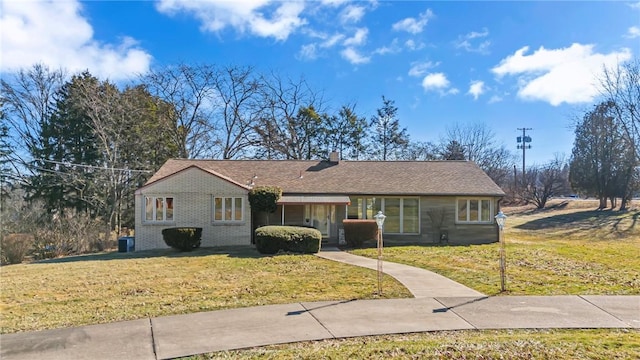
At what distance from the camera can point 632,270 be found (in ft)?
39.2

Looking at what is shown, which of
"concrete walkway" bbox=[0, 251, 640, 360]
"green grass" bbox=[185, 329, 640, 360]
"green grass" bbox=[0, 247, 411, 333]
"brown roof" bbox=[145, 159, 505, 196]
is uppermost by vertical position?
"brown roof" bbox=[145, 159, 505, 196]

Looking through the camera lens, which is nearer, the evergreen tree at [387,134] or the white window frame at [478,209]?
the white window frame at [478,209]

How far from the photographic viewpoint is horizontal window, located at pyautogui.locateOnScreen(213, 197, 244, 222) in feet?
64.4

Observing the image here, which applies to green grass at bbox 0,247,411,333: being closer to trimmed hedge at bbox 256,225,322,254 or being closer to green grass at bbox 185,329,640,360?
trimmed hedge at bbox 256,225,322,254

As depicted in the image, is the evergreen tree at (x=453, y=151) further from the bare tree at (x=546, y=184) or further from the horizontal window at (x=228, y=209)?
the horizontal window at (x=228, y=209)

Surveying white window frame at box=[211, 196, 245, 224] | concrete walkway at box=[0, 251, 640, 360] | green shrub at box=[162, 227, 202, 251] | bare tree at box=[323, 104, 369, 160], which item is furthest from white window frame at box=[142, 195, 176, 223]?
bare tree at box=[323, 104, 369, 160]

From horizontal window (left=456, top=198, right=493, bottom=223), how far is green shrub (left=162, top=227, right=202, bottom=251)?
12.9 metres

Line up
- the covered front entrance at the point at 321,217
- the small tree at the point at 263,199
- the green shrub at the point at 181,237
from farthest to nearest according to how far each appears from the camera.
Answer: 1. the covered front entrance at the point at 321,217
2. the small tree at the point at 263,199
3. the green shrub at the point at 181,237

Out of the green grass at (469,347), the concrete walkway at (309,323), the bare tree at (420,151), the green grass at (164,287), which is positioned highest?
the bare tree at (420,151)

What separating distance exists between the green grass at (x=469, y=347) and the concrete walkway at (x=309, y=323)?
0.95 feet

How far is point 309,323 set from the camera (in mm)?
6812

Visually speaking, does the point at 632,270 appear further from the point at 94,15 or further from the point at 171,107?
the point at 171,107

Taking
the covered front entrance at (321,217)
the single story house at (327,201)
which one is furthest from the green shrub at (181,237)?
the covered front entrance at (321,217)

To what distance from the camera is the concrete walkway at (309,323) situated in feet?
19.1
